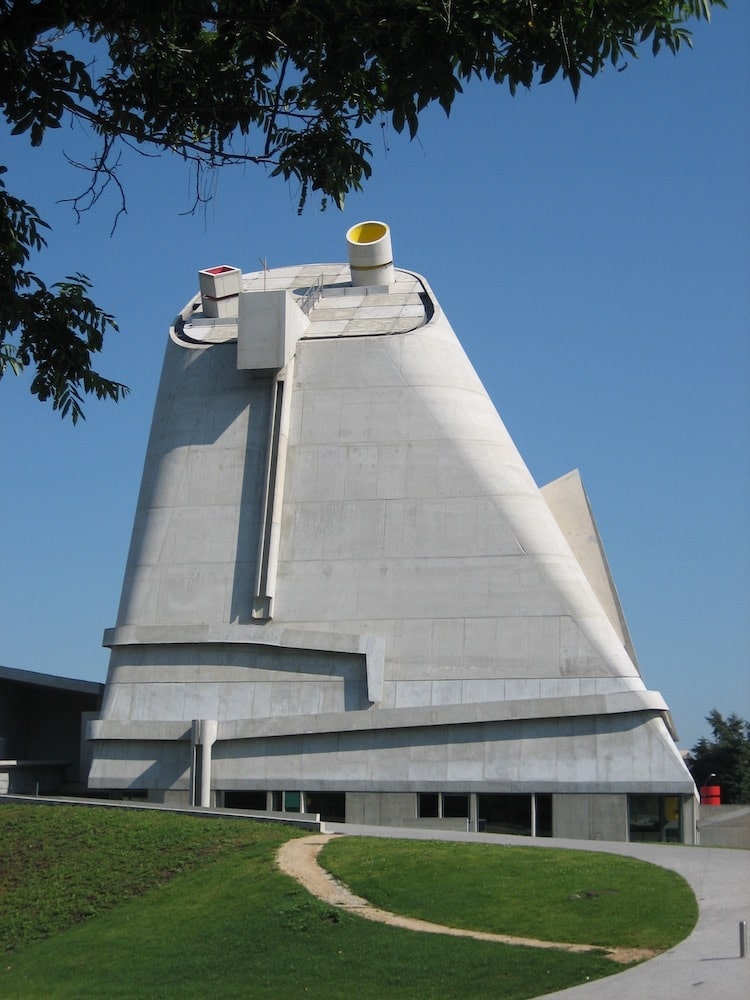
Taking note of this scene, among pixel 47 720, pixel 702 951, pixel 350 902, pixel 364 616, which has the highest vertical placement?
pixel 364 616

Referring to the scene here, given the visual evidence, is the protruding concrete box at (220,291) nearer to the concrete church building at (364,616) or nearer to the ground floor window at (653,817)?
the concrete church building at (364,616)

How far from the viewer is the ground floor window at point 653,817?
95.0ft

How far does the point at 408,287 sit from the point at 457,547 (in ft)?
30.6

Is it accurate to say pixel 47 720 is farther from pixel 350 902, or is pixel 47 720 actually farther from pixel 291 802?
pixel 350 902

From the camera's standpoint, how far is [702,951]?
1605cm

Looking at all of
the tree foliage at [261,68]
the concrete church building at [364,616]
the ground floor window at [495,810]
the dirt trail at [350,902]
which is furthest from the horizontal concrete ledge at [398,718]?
the tree foliage at [261,68]

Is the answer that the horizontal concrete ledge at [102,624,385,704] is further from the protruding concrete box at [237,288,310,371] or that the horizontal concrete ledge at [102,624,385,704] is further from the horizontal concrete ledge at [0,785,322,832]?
the protruding concrete box at [237,288,310,371]

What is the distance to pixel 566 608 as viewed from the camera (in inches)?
1207

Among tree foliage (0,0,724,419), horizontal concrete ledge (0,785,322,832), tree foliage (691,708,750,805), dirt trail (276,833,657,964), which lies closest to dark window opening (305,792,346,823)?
horizontal concrete ledge (0,785,322,832)

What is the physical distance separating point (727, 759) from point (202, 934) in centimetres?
4601

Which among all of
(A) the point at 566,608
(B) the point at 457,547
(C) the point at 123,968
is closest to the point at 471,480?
(B) the point at 457,547

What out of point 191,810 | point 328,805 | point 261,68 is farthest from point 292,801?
point 261,68

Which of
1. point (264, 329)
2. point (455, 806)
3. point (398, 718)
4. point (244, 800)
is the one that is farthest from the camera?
point (264, 329)

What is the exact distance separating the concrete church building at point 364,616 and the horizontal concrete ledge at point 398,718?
0.05m
